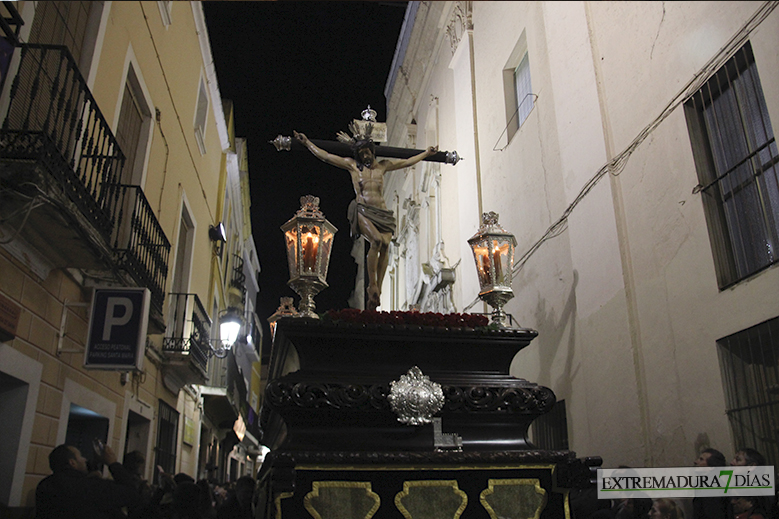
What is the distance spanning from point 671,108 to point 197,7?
335 inches

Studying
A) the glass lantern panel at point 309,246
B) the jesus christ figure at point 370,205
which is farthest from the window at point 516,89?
the glass lantern panel at point 309,246

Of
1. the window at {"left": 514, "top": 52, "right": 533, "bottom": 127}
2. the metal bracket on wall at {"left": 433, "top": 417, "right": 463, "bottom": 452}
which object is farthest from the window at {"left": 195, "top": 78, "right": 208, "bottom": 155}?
the metal bracket on wall at {"left": 433, "top": 417, "right": 463, "bottom": 452}

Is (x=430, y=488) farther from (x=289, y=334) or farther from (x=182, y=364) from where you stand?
(x=182, y=364)

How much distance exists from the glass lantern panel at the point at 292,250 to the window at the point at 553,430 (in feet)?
11.7

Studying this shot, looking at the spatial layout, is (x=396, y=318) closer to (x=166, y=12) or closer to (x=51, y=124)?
(x=51, y=124)

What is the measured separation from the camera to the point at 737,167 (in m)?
4.34

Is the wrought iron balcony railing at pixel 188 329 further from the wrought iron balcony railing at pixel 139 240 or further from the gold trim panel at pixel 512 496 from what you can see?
the gold trim panel at pixel 512 496

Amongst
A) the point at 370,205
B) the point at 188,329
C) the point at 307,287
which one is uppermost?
the point at 188,329

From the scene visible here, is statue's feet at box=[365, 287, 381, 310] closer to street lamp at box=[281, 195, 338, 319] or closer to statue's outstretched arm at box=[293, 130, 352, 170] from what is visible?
street lamp at box=[281, 195, 338, 319]

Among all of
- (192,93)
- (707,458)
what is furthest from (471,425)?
(192,93)

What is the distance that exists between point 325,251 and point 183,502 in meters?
2.06

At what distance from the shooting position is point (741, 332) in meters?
4.04

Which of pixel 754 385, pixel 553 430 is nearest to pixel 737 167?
pixel 754 385

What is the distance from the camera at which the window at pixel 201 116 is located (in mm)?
11477
